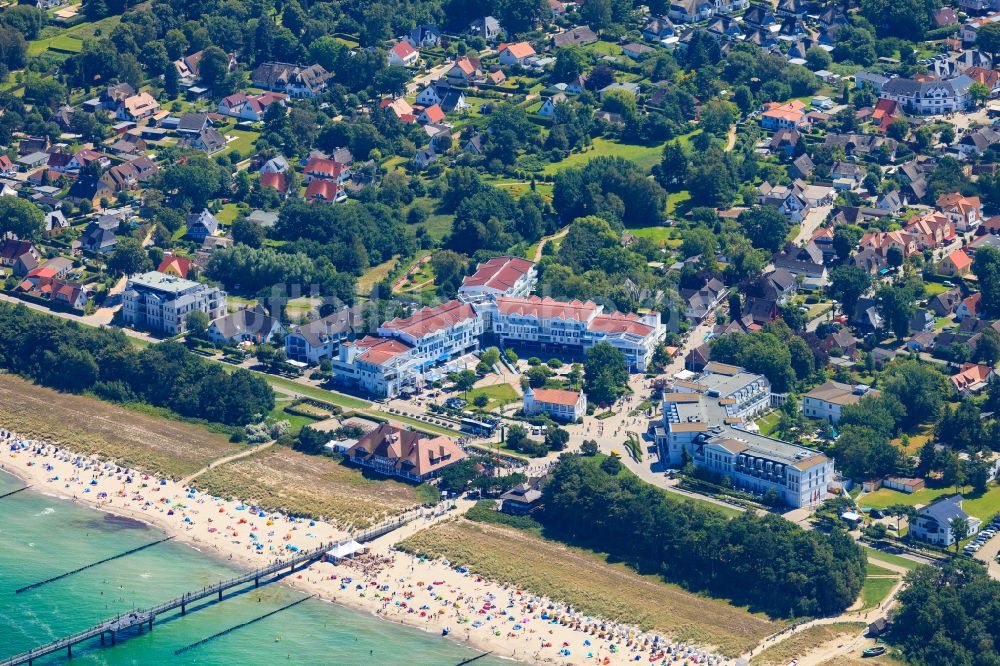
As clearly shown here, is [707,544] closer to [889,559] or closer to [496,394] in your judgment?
[889,559]

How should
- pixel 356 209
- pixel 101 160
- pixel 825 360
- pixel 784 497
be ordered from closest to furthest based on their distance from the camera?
pixel 784 497, pixel 825 360, pixel 356 209, pixel 101 160

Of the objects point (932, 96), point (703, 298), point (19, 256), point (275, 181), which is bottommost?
point (703, 298)

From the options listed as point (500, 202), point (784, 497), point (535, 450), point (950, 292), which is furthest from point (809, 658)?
point (500, 202)

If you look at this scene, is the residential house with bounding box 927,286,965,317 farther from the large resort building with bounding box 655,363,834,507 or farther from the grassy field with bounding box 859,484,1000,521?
the grassy field with bounding box 859,484,1000,521

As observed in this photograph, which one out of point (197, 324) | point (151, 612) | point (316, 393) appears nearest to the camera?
point (151, 612)

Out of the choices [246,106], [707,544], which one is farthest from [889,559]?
[246,106]

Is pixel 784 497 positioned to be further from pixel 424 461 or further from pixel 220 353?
pixel 220 353

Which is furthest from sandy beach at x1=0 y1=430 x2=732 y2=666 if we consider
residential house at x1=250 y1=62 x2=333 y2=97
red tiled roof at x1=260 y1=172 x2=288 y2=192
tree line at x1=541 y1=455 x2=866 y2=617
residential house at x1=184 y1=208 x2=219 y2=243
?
residential house at x1=250 y1=62 x2=333 y2=97

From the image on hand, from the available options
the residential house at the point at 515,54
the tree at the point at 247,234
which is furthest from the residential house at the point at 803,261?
the residential house at the point at 515,54
